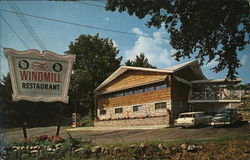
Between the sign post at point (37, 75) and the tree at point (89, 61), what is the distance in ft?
17.8

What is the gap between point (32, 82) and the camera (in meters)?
7.97

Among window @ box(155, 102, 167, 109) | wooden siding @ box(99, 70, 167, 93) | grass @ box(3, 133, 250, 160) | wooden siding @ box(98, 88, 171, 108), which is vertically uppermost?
wooden siding @ box(99, 70, 167, 93)

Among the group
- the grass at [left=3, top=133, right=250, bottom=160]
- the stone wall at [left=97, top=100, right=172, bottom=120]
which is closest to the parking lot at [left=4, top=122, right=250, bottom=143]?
the grass at [left=3, top=133, right=250, bottom=160]

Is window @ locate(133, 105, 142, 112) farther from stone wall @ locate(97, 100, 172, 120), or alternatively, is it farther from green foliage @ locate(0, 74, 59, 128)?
green foliage @ locate(0, 74, 59, 128)

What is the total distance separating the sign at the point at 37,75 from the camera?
7.85m

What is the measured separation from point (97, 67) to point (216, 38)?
9.76 meters

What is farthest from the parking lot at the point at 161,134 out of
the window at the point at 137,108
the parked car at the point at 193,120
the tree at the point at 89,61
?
the window at the point at 137,108

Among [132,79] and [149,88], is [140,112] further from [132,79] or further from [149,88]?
[132,79]

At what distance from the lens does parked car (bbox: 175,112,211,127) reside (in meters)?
15.6

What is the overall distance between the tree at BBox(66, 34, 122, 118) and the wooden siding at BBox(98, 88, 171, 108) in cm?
521

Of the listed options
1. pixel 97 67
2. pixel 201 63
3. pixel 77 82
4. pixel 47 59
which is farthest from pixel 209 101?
pixel 47 59

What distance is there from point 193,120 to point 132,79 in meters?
8.82

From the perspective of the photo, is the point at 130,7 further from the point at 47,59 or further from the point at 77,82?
the point at 77,82

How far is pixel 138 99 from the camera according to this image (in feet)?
72.1
